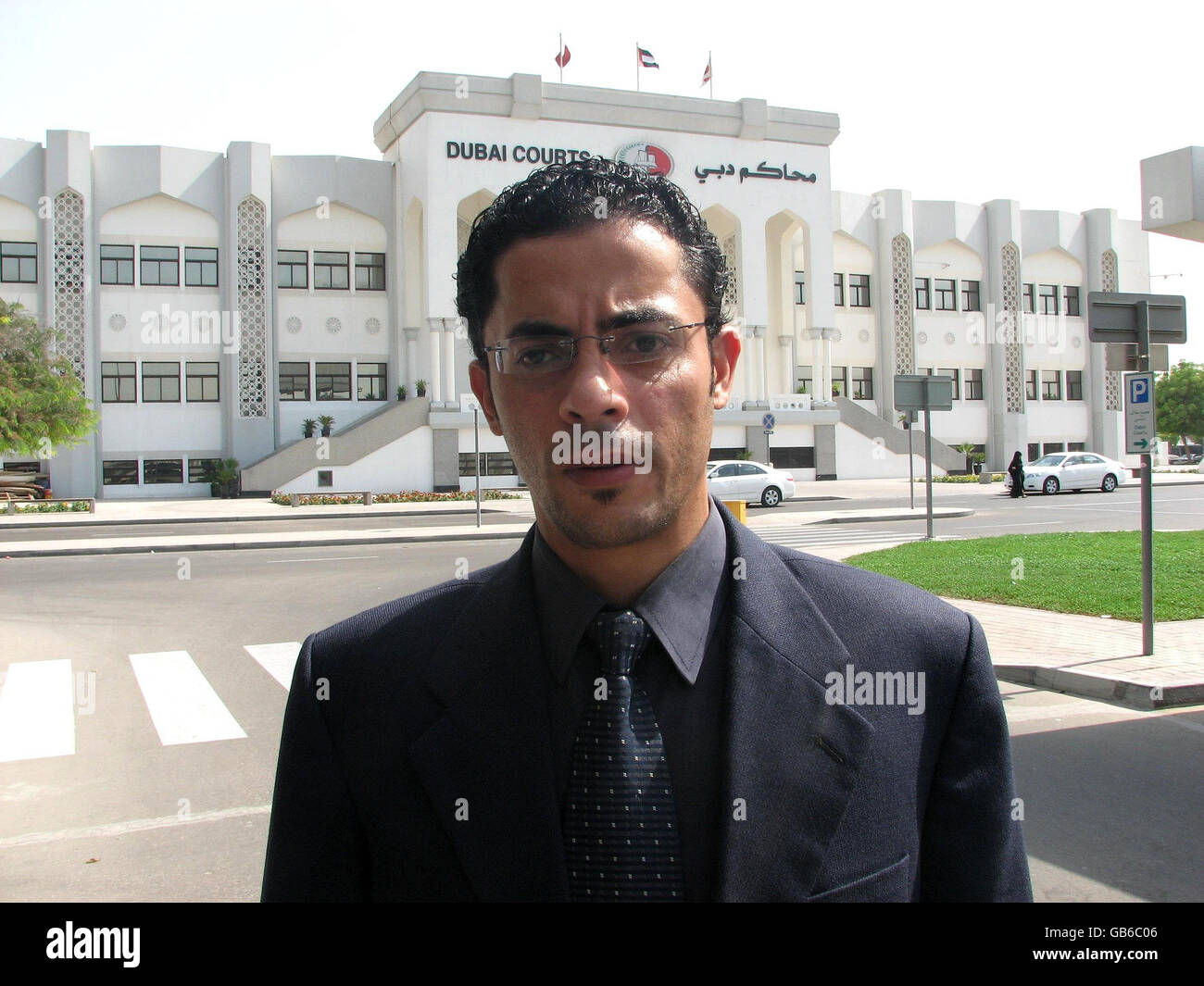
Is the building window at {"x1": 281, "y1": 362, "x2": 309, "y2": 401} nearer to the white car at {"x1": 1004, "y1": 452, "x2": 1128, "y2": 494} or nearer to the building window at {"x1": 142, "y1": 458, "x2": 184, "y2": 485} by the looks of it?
the building window at {"x1": 142, "y1": 458, "x2": 184, "y2": 485}

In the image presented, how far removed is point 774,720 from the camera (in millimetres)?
1405

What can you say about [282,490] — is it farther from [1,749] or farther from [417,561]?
[1,749]

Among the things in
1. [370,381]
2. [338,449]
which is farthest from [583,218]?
[370,381]

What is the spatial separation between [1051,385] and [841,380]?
11791mm

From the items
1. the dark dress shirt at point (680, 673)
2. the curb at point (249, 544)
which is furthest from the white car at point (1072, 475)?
the dark dress shirt at point (680, 673)

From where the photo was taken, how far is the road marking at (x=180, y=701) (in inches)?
253

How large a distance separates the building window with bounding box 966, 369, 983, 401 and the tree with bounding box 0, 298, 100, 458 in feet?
129

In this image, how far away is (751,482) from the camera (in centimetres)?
2792

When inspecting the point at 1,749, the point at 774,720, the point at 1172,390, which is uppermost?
the point at 1172,390

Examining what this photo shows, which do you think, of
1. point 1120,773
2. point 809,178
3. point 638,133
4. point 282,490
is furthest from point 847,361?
point 1120,773

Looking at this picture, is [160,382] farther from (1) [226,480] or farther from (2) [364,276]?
(2) [364,276]

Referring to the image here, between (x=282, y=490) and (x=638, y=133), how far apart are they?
2046 cm

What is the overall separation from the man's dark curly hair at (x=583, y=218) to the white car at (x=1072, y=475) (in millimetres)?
32085

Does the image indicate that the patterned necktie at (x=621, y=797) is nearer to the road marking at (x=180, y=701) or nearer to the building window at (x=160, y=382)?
the road marking at (x=180, y=701)
